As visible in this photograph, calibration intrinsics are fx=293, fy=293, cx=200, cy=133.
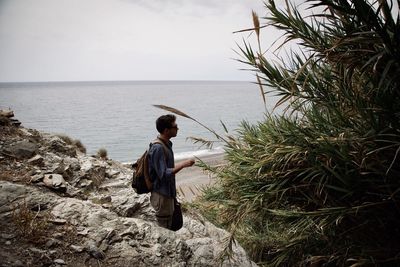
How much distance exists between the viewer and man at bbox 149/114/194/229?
323cm

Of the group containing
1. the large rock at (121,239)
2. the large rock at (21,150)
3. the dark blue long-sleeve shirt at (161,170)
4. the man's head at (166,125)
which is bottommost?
the large rock at (121,239)

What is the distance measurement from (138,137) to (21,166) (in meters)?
35.1

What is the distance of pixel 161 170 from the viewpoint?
10.6 feet

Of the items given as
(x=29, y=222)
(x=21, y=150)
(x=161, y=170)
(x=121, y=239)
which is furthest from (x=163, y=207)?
(x=21, y=150)

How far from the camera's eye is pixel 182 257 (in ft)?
11.9

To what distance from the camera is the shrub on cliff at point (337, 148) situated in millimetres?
2705

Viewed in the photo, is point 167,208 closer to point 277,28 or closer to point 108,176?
point 277,28

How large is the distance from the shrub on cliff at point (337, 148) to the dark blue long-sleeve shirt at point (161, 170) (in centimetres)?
90

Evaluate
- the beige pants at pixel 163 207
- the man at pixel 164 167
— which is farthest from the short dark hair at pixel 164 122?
the beige pants at pixel 163 207

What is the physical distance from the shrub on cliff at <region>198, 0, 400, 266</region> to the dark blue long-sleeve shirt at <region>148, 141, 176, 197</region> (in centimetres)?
90

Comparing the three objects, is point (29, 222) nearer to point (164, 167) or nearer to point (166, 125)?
point (164, 167)

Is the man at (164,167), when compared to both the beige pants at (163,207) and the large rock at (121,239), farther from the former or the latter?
the large rock at (121,239)

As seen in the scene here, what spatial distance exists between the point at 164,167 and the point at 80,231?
139cm

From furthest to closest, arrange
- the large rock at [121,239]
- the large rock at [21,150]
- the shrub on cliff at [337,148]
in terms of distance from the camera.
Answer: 1. the large rock at [21,150]
2. the large rock at [121,239]
3. the shrub on cliff at [337,148]
